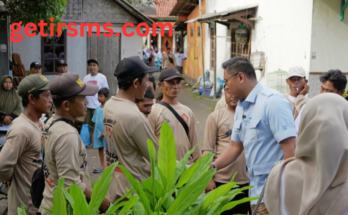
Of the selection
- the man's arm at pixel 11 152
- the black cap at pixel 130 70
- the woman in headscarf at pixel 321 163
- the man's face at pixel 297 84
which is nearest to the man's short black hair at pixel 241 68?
the black cap at pixel 130 70

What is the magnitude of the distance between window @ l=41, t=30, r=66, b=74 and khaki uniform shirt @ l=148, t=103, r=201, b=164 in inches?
456

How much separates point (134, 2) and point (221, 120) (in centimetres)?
2373

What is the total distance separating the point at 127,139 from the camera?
3.46 m

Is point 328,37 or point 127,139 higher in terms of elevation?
point 328,37

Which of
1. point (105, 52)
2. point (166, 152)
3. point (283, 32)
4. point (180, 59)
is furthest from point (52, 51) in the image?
point (166, 152)

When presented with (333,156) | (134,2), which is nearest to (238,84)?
(333,156)

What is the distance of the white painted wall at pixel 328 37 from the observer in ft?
35.6

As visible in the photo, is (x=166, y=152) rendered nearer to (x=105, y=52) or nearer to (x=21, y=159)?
(x=21, y=159)

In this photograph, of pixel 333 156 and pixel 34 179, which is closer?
pixel 333 156

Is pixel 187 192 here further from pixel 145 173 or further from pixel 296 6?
pixel 296 6

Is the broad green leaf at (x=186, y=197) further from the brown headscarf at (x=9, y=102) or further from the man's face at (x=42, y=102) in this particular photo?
the brown headscarf at (x=9, y=102)

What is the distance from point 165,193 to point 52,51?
14181 mm

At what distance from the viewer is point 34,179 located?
11.5ft

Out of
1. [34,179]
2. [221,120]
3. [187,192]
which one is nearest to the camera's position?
[187,192]
